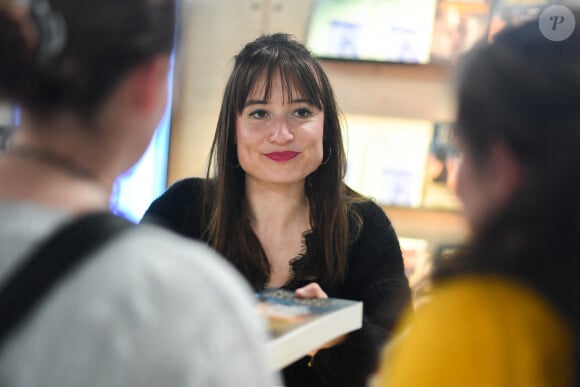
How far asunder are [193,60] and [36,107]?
2676 mm

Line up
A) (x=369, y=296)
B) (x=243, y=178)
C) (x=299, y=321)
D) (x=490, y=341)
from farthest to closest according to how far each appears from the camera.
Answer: (x=243, y=178) → (x=369, y=296) → (x=299, y=321) → (x=490, y=341)

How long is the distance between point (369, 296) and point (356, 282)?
7cm

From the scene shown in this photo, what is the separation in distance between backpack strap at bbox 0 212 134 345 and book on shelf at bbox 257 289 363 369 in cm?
55

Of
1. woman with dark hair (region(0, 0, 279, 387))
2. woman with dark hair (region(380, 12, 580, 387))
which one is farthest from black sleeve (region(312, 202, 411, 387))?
woman with dark hair (region(0, 0, 279, 387))

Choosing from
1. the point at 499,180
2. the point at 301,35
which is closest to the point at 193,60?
the point at 301,35

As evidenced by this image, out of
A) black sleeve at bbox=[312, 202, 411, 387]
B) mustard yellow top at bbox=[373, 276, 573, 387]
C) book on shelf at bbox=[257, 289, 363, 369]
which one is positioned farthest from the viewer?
black sleeve at bbox=[312, 202, 411, 387]

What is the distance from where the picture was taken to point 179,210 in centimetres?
238

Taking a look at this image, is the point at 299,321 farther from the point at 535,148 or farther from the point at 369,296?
the point at 369,296

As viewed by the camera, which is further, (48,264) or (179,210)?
(179,210)

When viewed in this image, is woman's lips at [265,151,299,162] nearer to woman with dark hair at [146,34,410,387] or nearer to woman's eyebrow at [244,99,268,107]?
woman with dark hair at [146,34,410,387]

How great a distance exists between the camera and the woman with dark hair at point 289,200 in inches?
87.4

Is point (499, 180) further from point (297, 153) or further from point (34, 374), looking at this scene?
point (297, 153)

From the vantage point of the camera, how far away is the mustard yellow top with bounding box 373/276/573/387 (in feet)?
2.93

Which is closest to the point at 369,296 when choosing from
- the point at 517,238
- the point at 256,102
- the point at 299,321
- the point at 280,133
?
the point at 280,133
